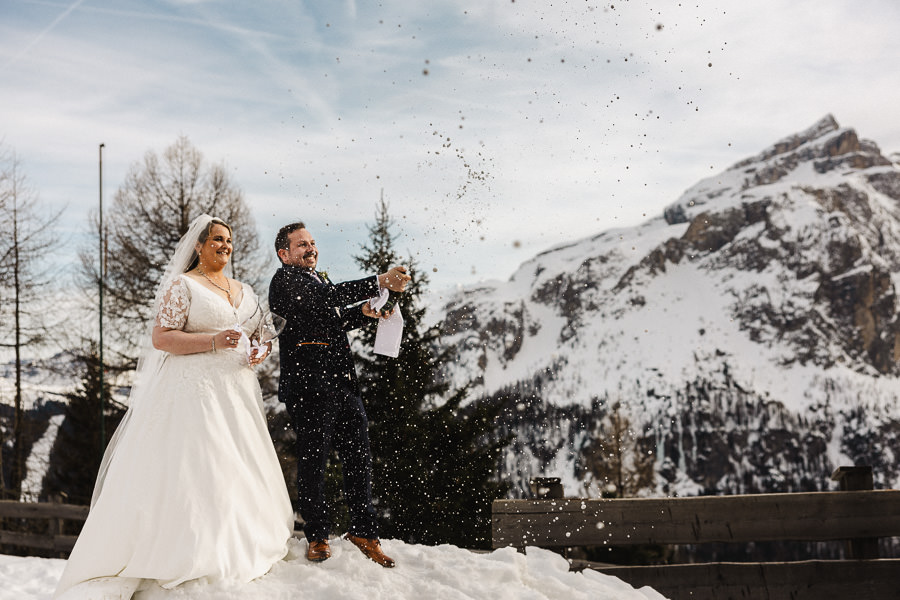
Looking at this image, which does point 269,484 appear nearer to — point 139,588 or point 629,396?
point 139,588

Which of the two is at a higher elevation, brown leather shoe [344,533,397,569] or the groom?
the groom

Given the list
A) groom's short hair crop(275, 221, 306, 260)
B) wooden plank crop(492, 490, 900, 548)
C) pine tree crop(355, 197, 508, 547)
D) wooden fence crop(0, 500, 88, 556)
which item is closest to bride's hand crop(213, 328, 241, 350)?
groom's short hair crop(275, 221, 306, 260)

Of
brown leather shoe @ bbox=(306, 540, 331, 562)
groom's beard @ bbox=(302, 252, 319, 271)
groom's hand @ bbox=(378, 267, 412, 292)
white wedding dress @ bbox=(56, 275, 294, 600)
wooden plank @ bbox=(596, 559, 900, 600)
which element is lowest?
wooden plank @ bbox=(596, 559, 900, 600)

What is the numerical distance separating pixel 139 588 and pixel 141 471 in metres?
0.65

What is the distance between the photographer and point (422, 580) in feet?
13.6

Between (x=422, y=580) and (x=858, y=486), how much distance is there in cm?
367

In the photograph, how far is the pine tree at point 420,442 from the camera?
36.7ft

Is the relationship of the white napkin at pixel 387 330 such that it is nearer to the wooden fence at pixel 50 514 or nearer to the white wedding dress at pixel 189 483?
the white wedding dress at pixel 189 483

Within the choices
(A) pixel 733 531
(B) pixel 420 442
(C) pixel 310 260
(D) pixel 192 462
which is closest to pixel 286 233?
(C) pixel 310 260

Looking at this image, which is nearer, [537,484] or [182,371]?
[182,371]

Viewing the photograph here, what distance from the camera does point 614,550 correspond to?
1966 cm

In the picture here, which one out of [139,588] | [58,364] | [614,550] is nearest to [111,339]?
[58,364]

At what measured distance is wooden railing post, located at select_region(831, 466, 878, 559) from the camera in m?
5.43

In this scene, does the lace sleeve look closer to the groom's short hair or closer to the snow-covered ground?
the groom's short hair
